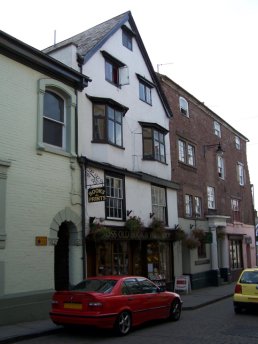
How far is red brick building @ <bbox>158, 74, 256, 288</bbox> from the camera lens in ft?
78.1

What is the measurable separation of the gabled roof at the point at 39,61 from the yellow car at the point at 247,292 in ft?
29.0

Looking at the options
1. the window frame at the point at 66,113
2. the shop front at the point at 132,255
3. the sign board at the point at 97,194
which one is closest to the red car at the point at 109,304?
the sign board at the point at 97,194

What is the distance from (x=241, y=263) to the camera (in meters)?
31.8

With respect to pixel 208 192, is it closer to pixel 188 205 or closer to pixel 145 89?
pixel 188 205

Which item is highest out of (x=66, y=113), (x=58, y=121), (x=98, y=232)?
(x=66, y=113)

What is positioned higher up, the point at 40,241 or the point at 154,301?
the point at 40,241

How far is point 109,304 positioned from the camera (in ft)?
34.4

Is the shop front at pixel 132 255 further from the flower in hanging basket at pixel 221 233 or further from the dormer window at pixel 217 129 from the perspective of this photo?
the dormer window at pixel 217 129

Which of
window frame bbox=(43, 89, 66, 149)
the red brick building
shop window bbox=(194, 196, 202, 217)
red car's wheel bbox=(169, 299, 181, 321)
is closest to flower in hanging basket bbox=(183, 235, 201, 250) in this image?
the red brick building

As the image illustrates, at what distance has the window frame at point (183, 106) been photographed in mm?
25516

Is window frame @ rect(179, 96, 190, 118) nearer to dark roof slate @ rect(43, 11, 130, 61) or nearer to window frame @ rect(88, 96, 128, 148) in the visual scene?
dark roof slate @ rect(43, 11, 130, 61)

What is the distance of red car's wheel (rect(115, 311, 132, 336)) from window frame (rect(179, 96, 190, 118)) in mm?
16221

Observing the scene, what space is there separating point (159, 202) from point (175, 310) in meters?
8.37

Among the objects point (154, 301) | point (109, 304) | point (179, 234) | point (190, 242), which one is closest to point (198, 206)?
point (190, 242)
